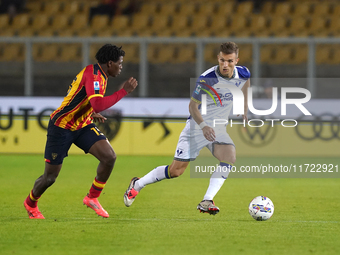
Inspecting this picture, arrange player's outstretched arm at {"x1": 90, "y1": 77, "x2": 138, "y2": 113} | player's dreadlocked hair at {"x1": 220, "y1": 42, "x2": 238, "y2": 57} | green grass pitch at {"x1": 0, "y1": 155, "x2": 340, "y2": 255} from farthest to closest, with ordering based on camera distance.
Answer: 1. player's dreadlocked hair at {"x1": 220, "y1": 42, "x2": 238, "y2": 57}
2. player's outstretched arm at {"x1": 90, "y1": 77, "x2": 138, "y2": 113}
3. green grass pitch at {"x1": 0, "y1": 155, "x2": 340, "y2": 255}

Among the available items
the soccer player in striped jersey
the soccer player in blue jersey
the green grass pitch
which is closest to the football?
the green grass pitch

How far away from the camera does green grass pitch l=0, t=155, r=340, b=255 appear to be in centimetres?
491

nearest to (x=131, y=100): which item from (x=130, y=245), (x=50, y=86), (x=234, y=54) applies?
(x=50, y=86)

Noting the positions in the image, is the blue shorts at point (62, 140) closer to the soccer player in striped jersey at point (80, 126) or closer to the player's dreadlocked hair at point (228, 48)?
the soccer player in striped jersey at point (80, 126)

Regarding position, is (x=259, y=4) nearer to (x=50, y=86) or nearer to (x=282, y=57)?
(x=282, y=57)

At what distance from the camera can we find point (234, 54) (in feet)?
21.2

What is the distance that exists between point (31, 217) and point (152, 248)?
6.53ft

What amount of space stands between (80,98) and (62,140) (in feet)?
1.57

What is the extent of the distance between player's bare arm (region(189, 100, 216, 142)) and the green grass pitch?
89 cm

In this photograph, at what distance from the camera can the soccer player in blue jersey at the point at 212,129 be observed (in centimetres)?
648

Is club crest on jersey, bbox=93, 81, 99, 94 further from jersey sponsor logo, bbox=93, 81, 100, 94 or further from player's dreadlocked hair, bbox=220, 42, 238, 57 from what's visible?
player's dreadlocked hair, bbox=220, 42, 238, 57

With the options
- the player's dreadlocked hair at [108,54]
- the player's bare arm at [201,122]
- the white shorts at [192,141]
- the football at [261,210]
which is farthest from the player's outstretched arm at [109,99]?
the football at [261,210]

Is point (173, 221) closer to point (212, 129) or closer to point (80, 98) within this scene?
point (212, 129)

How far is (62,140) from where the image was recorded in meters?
6.18
